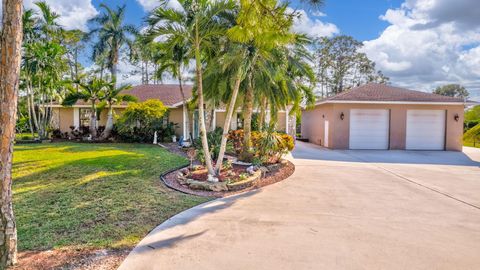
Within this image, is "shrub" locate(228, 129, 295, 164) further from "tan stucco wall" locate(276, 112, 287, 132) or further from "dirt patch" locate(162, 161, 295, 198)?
"tan stucco wall" locate(276, 112, 287, 132)

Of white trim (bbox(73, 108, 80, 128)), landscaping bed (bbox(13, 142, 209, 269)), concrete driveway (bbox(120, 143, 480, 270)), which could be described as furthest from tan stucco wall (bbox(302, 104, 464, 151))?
white trim (bbox(73, 108, 80, 128))

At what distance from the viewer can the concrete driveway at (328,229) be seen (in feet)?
13.4

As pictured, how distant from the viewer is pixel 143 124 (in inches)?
Answer: 739

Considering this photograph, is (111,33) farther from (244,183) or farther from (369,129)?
(244,183)

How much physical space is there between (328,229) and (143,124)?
15860 mm

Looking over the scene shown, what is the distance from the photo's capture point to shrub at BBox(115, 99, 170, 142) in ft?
59.5

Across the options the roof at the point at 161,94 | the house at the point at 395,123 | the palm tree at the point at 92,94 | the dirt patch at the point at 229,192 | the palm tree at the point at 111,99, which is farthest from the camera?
the roof at the point at 161,94

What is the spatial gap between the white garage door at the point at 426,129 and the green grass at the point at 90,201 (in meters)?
14.8

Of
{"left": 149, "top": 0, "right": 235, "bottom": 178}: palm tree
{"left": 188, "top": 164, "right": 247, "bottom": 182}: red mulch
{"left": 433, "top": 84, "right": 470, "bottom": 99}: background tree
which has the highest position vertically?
{"left": 433, "top": 84, "right": 470, "bottom": 99}: background tree

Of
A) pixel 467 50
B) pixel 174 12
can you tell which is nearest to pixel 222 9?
pixel 174 12

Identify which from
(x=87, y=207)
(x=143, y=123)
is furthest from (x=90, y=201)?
(x=143, y=123)

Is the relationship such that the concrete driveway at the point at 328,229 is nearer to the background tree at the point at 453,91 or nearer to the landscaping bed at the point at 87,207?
the landscaping bed at the point at 87,207

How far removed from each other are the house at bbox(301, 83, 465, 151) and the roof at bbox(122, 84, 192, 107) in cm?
1078

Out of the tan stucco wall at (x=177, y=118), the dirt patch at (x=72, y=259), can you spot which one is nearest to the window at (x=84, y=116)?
the tan stucco wall at (x=177, y=118)
